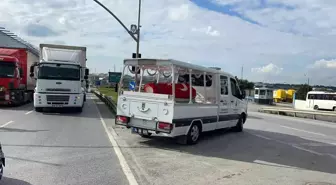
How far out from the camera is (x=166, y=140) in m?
11.3

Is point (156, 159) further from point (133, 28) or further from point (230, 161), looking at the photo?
point (133, 28)

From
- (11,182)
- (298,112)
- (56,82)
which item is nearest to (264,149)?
(11,182)

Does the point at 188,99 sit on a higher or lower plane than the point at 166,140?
higher

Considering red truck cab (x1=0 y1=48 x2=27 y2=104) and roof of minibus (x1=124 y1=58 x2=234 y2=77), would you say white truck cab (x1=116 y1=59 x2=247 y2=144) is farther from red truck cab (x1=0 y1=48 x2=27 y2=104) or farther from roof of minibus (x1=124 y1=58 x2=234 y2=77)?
red truck cab (x1=0 y1=48 x2=27 y2=104)

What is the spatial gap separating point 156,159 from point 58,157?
7.11ft

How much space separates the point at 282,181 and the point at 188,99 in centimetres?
432

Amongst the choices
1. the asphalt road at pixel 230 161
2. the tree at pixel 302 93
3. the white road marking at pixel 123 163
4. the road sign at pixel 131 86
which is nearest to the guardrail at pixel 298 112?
the asphalt road at pixel 230 161

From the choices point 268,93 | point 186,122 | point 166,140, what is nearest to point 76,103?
point 166,140

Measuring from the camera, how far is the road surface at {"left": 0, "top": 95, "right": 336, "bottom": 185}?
6594 millimetres

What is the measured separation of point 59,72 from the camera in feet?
62.4

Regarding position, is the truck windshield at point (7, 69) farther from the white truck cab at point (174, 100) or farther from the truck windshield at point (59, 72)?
the white truck cab at point (174, 100)

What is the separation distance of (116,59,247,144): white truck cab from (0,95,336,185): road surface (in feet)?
1.86

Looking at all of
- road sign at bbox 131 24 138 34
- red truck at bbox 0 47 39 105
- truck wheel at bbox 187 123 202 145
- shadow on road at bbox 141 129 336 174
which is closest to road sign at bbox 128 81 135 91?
shadow on road at bbox 141 129 336 174

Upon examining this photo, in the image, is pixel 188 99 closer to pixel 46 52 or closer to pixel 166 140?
pixel 166 140
